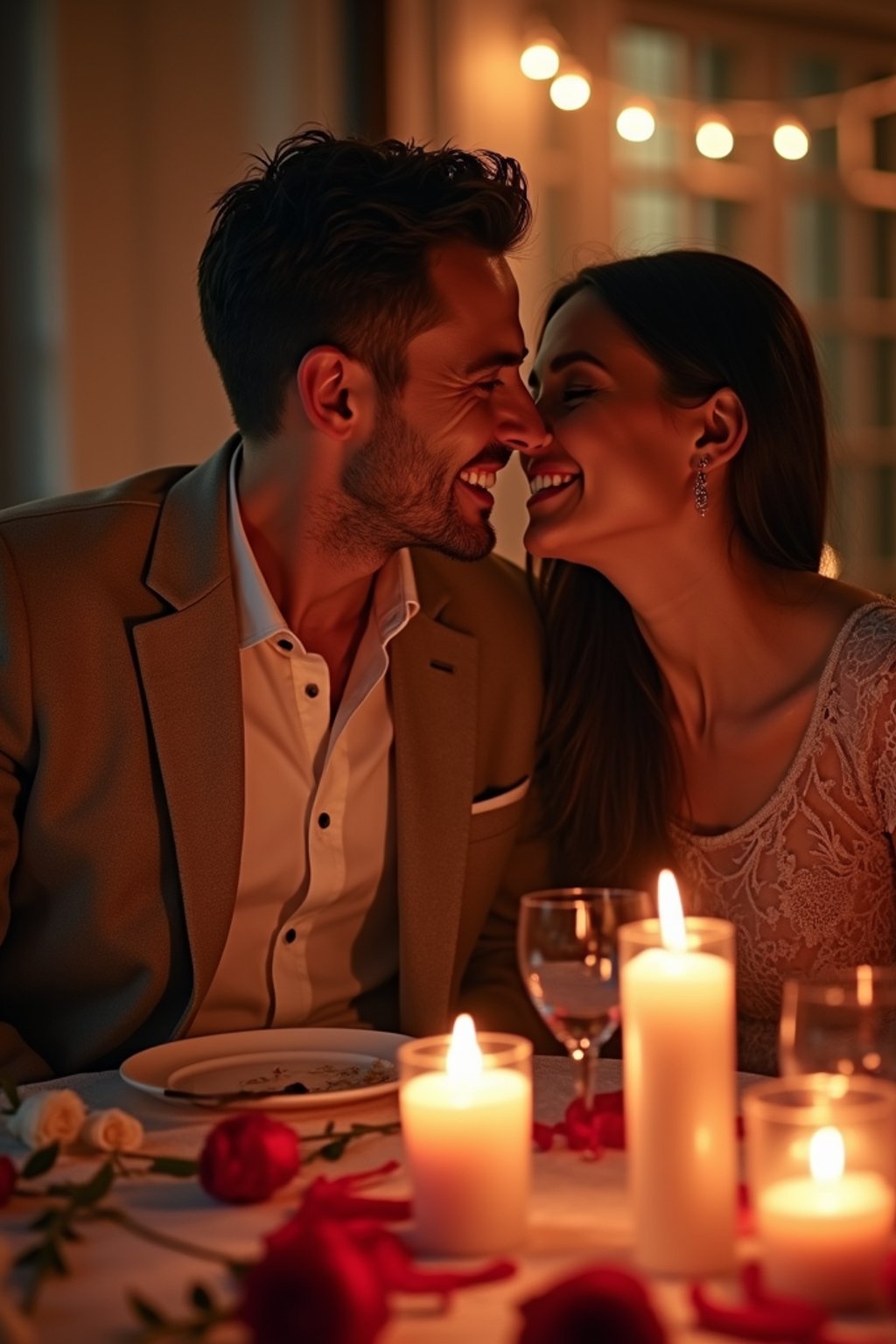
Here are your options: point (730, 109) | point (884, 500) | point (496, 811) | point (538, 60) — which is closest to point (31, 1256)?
point (496, 811)

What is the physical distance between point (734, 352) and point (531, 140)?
2.15 m

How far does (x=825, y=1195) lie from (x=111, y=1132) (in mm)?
596

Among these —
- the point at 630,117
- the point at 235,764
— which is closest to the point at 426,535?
the point at 235,764

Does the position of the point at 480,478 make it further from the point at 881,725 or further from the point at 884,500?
the point at 884,500

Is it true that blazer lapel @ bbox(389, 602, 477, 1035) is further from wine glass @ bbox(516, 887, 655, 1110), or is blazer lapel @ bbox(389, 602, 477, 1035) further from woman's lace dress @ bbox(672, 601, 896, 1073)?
wine glass @ bbox(516, 887, 655, 1110)

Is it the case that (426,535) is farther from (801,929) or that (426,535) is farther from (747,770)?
(801,929)

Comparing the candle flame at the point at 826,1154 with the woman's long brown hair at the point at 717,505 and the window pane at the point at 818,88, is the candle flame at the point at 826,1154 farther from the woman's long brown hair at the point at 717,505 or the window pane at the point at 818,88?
the window pane at the point at 818,88

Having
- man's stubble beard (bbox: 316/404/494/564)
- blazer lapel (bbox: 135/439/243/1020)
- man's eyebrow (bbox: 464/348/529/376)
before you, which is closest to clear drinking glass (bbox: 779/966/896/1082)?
blazer lapel (bbox: 135/439/243/1020)

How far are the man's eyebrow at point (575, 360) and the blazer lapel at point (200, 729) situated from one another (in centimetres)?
57

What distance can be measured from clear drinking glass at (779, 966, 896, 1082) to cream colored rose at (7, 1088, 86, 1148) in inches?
22.7

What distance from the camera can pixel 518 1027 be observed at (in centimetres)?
213

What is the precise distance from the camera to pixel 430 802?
6.75 ft

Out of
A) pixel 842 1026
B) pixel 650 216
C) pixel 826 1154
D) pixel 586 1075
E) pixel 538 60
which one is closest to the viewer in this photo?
pixel 826 1154

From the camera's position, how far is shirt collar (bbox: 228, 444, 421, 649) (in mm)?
2062
